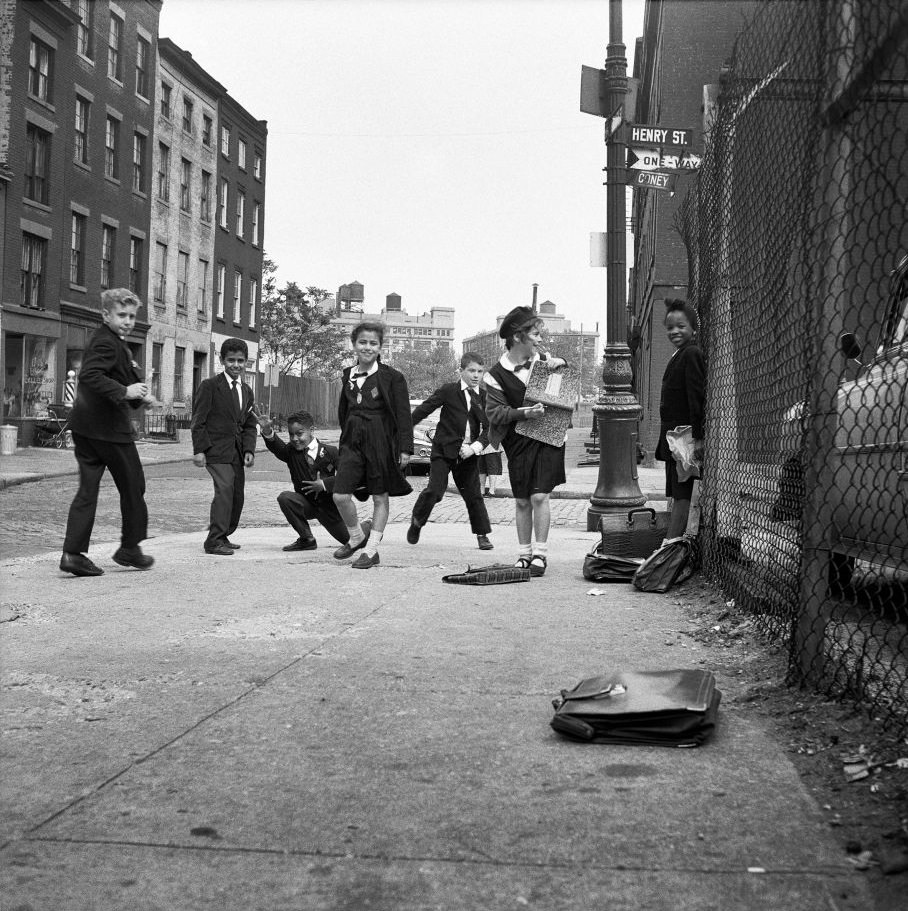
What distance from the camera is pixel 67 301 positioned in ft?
98.0

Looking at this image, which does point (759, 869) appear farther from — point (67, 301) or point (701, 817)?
point (67, 301)

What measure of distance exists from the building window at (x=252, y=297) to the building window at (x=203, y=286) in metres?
4.25

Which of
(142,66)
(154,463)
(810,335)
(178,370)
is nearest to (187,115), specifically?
(142,66)

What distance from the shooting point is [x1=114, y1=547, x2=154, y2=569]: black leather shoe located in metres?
7.27

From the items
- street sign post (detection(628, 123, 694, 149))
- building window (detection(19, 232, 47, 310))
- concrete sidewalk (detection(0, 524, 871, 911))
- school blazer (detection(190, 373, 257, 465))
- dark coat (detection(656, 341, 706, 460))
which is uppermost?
building window (detection(19, 232, 47, 310))

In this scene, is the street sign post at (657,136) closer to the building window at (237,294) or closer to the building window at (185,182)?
the building window at (185,182)

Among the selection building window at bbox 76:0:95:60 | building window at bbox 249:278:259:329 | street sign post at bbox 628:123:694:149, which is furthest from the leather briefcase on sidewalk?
building window at bbox 249:278:259:329

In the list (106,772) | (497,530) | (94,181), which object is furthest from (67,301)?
(106,772)

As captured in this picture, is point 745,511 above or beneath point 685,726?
above

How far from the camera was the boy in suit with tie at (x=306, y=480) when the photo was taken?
8.76 metres

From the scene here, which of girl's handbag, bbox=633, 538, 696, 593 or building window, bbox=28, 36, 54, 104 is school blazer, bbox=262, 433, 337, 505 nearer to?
girl's handbag, bbox=633, 538, 696, 593

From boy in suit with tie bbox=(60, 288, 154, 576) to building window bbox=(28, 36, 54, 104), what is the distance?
23880 mm

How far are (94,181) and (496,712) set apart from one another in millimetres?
30957

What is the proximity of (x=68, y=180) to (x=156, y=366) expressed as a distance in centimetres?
800
